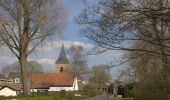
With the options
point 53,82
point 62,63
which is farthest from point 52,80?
point 62,63

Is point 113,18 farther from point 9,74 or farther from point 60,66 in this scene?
point 9,74

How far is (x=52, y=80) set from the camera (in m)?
94.8

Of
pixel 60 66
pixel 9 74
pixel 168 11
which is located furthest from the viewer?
pixel 9 74

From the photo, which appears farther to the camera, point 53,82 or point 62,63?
point 62,63

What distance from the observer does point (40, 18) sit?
125 feet

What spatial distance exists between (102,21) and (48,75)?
285ft

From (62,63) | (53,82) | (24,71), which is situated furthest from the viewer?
(62,63)

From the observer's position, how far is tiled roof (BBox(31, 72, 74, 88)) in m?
94.4

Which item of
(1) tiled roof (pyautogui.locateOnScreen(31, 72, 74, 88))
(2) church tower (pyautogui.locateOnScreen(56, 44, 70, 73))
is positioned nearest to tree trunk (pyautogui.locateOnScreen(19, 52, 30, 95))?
(1) tiled roof (pyautogui.locateOnScreen(31, 72, 74, 88))

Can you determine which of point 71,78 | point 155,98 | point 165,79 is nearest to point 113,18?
point 165,79

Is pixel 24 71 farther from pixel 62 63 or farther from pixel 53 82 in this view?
pixel 62 63

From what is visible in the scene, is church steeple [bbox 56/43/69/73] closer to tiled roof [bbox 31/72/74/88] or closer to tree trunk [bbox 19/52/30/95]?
tiled roof [bbox 31/72/74/88]

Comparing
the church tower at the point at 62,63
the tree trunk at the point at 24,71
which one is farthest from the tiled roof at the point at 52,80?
the tree trunk at the point at 24,71

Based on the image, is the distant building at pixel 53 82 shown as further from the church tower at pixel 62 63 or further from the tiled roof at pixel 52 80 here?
the church tower at pixel 62 63
